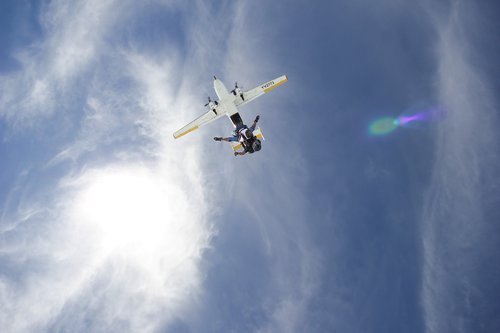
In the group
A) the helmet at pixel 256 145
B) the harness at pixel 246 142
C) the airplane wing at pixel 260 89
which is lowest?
the helmet at pixel 256 145

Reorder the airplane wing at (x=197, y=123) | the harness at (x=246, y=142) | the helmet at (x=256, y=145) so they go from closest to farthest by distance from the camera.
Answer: the helmet at (x=256, y=145) → the harness at (x=246, y=142) → the airplane wing at (x=197, y=123)

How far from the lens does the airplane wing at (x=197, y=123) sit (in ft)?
220

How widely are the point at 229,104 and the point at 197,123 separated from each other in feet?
26.5

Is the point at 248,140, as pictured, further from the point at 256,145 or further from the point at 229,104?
the point at 229,104

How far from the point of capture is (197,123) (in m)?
67.8

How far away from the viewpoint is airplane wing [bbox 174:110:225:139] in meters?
67.0

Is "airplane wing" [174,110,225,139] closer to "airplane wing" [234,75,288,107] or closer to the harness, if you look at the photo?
"airplane wing" [234,75,288,107]

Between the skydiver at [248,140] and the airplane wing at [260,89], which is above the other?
the airplane wing at [260,89]

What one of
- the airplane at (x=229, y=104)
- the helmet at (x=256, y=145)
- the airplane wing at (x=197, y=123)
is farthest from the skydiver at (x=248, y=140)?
the airplane wing at (x=197, y=123)

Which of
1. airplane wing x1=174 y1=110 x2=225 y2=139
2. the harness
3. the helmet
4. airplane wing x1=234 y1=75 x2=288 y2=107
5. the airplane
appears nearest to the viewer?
the helmet

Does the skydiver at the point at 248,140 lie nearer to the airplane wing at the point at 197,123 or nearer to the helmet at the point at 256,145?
the helmet at the point at 256,145

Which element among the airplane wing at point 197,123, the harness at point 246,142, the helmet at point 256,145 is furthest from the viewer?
the airplane wing at point 197,123

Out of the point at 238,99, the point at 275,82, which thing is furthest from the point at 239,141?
the point at 275,82

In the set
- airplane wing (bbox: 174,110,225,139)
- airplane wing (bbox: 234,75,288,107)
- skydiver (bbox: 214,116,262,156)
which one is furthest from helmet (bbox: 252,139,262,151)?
airplane wing (bbox: 174,110,225,139)
